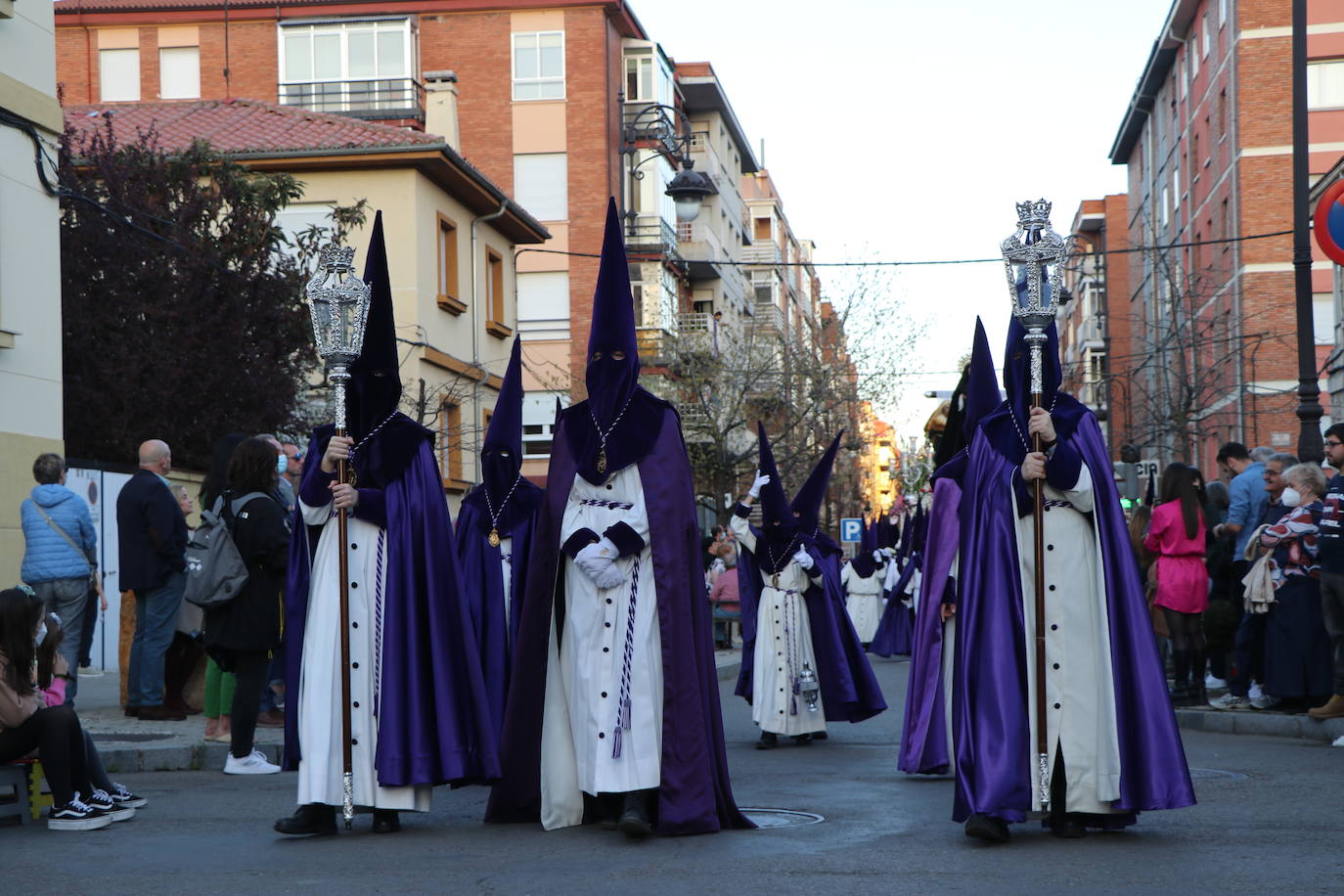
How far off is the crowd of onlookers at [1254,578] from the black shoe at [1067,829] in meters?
4.97

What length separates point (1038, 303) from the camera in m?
7.96

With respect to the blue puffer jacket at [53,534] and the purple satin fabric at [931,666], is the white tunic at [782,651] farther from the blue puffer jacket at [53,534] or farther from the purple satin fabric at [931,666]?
the blue puffer jacket at [53,534]

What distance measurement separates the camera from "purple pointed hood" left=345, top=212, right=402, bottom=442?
28.0 ft

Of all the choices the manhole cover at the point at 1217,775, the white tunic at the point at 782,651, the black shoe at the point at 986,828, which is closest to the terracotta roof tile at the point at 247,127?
the white tunic at the point at 782,651

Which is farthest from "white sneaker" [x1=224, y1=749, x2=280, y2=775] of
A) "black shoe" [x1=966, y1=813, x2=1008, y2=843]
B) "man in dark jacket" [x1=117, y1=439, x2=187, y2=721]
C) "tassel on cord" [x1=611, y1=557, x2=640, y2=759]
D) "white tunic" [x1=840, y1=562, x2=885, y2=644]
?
"white tunic" [x1=840, y1=562, x2=885, y2=644]

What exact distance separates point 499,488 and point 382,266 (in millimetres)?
2496

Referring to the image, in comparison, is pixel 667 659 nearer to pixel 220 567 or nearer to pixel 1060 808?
pixel 1060 808

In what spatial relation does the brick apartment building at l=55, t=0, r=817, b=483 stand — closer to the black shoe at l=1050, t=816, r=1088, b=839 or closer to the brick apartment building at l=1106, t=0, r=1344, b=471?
the brick apartment building at l=1106, t=0, r=1344, b=471

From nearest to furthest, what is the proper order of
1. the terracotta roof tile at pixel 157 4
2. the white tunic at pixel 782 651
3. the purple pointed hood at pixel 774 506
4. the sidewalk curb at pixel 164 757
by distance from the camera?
the sidewalk curb at pixel 164 757 < the white tunic at pixel 782 651 < the purple pointed hood at pixel 774 506 < the terracotta roof tile at pixel 157 4

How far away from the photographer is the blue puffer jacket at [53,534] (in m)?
12.7

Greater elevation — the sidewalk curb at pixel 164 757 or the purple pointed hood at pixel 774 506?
the purple pointed hood at pixel 774 506

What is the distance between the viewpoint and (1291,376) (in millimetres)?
45906

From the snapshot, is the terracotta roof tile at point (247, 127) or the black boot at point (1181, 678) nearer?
the black boot at point (1181, 678)

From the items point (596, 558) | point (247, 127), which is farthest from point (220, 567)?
point (247, 127)
